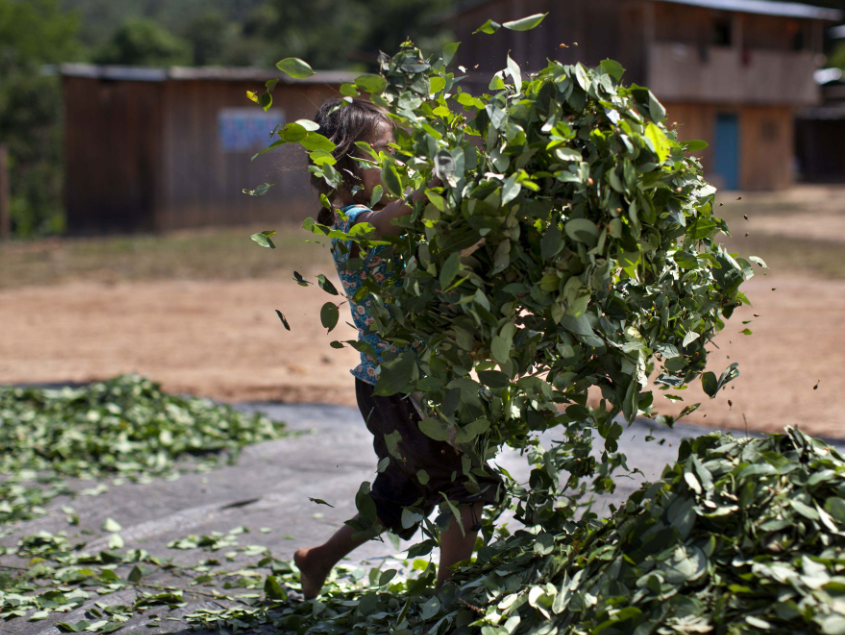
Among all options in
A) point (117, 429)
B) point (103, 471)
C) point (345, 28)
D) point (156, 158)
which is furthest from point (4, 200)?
point (345, 28)

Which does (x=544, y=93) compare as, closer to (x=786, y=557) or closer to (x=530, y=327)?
(x=530, y=327)

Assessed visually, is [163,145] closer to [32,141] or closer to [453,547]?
[32,141]

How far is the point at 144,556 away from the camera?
287 centimetres

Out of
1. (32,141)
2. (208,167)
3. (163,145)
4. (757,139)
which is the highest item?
(32,141)

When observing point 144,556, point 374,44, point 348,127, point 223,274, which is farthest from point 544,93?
point 374,44

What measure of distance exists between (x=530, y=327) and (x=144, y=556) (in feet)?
5.82

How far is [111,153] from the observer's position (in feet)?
49.5

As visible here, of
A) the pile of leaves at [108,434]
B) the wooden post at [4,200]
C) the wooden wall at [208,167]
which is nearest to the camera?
the pile of leaves at [108,434]

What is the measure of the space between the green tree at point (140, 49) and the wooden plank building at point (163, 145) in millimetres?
20570

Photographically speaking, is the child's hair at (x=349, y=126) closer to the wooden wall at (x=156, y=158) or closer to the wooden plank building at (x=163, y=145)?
the wooden wall at (x=156, y=158)

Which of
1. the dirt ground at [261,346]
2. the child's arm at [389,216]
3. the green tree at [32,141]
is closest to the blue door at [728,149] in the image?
the dirt ground at [261,346]

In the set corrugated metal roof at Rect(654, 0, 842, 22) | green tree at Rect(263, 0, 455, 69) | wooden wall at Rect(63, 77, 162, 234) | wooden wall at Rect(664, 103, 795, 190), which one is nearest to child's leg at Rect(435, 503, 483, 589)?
wooden wall at Rect(63, 77, 162, 234)

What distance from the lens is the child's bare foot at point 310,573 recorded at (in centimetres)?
248

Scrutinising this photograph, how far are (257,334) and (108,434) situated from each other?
9.15 ft
